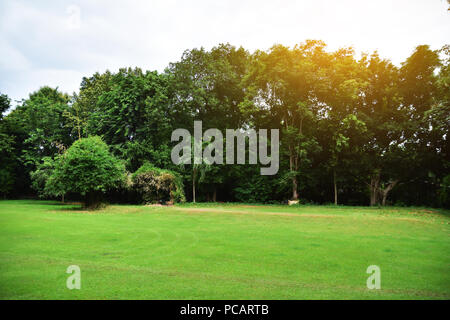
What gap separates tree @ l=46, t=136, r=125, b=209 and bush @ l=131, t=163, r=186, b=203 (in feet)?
10.5

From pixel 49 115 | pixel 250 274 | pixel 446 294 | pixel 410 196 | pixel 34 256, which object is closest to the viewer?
pixel 446 294

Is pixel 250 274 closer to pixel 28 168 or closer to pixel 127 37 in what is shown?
pixel 127 37

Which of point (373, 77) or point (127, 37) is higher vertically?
point (127, 37)

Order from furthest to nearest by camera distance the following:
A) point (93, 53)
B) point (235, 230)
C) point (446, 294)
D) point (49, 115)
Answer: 1. point (49, 115)
2. point (93, 53)
3. point (235, 230)
4. point (446, 294)

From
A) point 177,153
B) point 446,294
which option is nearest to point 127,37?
point 177,153

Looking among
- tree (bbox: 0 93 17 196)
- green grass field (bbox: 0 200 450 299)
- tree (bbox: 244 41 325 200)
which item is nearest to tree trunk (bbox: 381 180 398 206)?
tree (bbox: 244 41 325 200)

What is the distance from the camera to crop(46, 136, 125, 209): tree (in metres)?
21.0

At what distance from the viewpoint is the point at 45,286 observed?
4977 mm

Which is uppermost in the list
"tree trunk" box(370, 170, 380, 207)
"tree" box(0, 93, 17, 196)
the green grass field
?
"tree" box(0, 93, 17, 196)

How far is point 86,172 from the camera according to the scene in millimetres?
21109

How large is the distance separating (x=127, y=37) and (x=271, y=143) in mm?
15205

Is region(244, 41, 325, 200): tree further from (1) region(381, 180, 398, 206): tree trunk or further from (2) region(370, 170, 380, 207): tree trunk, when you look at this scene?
(1) region(381, 180, 398, 206): tree trunk

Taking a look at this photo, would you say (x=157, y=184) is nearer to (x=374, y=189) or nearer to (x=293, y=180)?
(x=293, y=180)

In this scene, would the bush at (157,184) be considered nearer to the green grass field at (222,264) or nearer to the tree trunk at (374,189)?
the green grass field at (222,264)
